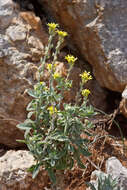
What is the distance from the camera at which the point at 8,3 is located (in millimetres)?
3832

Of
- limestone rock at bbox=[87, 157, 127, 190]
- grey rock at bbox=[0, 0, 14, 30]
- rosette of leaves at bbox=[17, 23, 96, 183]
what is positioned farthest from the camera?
grey rock at bbox=[0, 0, 14, 30]

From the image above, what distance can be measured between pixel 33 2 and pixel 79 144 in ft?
7.23

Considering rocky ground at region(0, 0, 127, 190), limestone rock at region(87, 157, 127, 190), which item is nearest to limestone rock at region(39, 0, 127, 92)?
rocky ground at region(0, 0, 127, 190)

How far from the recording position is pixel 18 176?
10.2 ft

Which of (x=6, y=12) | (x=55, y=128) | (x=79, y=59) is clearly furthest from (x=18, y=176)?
(x=6, y=12)


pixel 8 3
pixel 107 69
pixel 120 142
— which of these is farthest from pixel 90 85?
pixel 8 3

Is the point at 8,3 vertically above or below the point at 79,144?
above

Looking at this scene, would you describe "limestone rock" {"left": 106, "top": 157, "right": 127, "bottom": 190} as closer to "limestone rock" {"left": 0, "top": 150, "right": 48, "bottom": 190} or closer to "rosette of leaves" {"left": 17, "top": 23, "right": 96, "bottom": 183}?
"rosette of leaves" {"left": 17, "top": 23, "right": 96, "bottom": 183}

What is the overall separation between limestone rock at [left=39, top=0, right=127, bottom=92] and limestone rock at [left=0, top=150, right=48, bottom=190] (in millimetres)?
1417

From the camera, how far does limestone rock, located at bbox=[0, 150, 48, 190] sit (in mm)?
3078

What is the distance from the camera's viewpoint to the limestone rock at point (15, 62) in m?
3.61

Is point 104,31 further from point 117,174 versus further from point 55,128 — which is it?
point 117,174

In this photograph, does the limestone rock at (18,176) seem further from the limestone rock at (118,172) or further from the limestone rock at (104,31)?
the limestone rock at (104,31)

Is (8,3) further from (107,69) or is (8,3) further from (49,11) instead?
(107,69)
